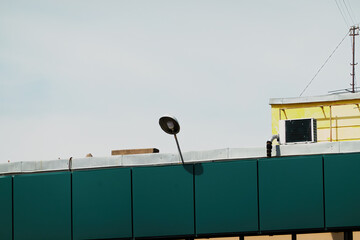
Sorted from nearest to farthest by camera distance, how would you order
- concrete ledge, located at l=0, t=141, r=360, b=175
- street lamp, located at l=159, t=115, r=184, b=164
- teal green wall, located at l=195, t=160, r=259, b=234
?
street lamp, located at l=159, t=115, r=184, b=164 < concrete ledge, located at l=0, t=141, r=360, b=175 < teal green wall, located at l=195, t=160, r=259, b=234

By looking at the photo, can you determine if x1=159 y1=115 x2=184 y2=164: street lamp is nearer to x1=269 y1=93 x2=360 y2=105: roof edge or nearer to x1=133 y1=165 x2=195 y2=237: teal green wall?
x1=133 y1=165 x2=195 y2=237: teal green wall

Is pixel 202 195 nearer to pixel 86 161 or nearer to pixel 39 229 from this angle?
pixel 86 161

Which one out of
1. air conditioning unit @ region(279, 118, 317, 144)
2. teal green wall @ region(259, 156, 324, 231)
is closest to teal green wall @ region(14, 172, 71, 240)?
teal green wall @ region(259, 156, 324, 231)

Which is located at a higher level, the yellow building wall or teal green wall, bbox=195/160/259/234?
the yellow building wall

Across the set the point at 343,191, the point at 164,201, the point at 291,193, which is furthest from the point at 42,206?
the point at 343,191

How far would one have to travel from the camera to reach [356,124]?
2528 centimetres

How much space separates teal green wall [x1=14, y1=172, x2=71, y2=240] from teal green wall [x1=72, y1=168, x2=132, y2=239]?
12.1 inches

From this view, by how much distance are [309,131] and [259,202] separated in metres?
5.09

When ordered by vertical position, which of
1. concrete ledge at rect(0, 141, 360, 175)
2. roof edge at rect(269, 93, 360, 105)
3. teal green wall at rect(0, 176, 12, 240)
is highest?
roof edge at rect(269, 93, 360, 105)

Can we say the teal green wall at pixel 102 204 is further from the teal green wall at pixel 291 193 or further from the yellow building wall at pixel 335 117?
the yellow building wall at pixel 335 117

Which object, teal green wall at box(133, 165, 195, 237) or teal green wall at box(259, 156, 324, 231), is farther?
teal green wall at box(133, 165, 195, 237)

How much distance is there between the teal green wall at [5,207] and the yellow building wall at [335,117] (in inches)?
492

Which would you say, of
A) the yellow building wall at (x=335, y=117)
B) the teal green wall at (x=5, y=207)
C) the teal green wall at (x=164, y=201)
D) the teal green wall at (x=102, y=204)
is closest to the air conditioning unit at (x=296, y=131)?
the yellow building wall at (x=335, y=117)

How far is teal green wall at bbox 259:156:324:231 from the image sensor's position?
17547 millimetres
